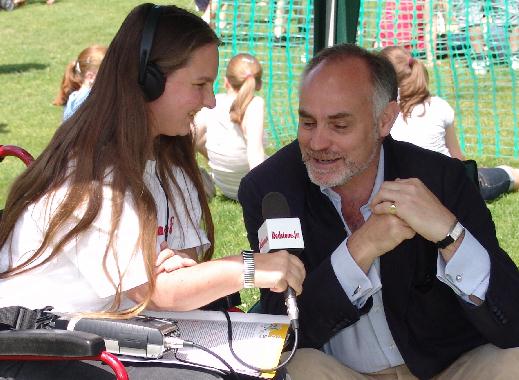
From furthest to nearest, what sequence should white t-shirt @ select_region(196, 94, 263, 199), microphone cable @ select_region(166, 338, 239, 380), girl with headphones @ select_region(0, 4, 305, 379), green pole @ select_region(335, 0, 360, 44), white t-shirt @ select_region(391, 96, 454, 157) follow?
white t-shirt @ select_region(196, 94, 263, 199) → white t-shirt @ select_region(391, 96, 454, 157) → green pole @ select_region(335, 0, 360, 44) → girl with headphones @ select_region(0, 4, 305, 379) → microphone cable @ select_region(166, 338, 239, 380)

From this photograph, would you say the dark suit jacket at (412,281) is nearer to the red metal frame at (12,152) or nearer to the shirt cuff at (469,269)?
the shirt cuff at (469,269)

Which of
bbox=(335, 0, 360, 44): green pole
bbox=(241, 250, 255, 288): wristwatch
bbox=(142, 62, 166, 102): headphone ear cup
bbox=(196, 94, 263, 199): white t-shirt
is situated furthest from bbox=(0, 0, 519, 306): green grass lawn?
bbox=(241, 250, 255, 288): wristwatch

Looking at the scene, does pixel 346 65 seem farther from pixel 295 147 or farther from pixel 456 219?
pixel 456 219

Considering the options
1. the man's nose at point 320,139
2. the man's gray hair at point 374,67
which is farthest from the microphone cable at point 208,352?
the man's gray hair at point 374,67

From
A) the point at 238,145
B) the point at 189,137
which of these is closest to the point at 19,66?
the point at 238,145

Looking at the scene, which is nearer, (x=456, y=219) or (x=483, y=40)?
(x=456, y=219)

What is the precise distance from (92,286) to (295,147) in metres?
1.06

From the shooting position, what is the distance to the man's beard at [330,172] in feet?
10.9

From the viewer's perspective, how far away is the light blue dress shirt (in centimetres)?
307

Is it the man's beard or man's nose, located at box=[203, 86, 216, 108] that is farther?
the man's beard

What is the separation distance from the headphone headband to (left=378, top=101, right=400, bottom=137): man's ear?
924 mm

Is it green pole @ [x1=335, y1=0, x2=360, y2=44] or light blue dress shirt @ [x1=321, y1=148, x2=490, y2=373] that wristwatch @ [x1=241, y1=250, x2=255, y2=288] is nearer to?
light blue dress shirt @ [x1=321, y1=148, x2=490, y2=373]

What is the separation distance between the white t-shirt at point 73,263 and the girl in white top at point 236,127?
188 inches

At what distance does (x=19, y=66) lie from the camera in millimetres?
16922
